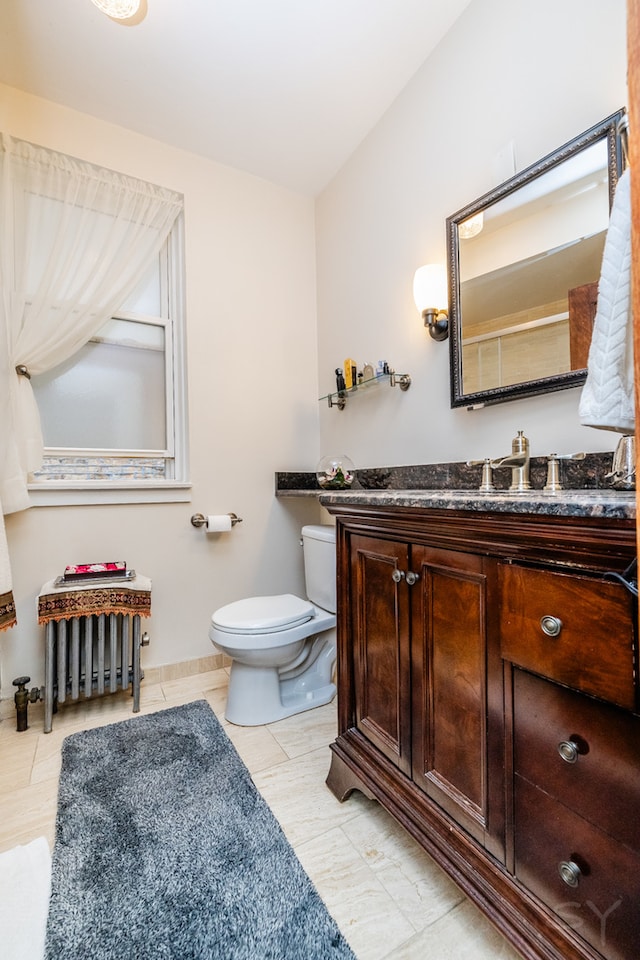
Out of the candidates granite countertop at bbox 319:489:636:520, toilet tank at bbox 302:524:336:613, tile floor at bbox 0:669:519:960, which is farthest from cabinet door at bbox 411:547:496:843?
toilet tank at bbox 302:524:336:613

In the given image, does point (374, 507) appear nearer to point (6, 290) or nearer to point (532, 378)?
point (532, 378)

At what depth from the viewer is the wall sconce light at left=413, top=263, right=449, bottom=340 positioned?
158cm

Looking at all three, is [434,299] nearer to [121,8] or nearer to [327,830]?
[121,8]

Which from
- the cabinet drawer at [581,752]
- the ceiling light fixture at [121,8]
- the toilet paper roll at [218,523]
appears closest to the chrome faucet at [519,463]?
the cabinet drawer at [581,752]

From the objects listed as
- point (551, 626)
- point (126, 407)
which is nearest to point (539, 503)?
point (551, 626)

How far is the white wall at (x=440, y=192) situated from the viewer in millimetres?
1184

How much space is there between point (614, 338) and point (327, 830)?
1355 millimetres

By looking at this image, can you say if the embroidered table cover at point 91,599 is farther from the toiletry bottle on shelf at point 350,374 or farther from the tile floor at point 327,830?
the toiletry bottle on shelf at point 350,374

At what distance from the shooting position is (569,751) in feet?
2.21

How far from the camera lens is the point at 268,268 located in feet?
7.70

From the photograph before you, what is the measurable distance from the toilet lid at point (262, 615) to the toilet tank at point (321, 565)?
146 mm

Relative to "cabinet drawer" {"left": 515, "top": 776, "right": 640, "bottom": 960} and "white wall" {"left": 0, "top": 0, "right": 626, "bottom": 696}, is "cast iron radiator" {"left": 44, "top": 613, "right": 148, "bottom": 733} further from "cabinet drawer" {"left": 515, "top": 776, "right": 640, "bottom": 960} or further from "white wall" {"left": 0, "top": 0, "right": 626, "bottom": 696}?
"cabinet drawer" {"left": 515, "top": 776, "right": 640, "bottom": 960}

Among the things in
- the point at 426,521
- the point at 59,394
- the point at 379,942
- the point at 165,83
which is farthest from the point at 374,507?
the point at 165,83

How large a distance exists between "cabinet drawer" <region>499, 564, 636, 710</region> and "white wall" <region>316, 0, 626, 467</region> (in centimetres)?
63
